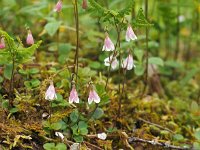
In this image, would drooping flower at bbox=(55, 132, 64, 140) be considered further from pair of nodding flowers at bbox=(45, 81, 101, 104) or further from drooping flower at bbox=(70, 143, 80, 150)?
pair of nodding flowers at bbox=(45, 81, 101, 104)

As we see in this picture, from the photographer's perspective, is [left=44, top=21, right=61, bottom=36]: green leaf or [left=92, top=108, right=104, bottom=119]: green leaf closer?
[left=92, top=108, right=104, bottom=119]: green leaf

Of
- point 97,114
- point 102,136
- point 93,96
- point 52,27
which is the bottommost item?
point 102,136

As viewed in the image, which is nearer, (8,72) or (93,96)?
(93,96)

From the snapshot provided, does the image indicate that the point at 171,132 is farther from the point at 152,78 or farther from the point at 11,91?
the point at 11,91

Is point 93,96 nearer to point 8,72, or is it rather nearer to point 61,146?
point 61,146

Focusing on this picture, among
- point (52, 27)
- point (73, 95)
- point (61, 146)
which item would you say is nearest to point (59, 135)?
point (61, 146)

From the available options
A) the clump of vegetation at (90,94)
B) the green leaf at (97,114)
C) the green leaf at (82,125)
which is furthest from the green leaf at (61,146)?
the green leaf at (97,114)

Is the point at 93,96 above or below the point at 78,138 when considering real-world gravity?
above

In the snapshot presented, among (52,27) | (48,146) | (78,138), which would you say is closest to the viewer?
(48,146)

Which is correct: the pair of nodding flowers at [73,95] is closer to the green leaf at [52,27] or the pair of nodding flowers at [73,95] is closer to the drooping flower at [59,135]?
the drooping flower at [59,135]

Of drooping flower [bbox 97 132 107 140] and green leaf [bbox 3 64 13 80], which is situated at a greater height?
green leaf [bbox 3 64 13 80]

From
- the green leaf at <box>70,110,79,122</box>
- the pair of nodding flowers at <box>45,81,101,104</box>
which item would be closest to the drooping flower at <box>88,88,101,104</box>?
the pair of nodding flowers at <box>45,81,101,104</box>

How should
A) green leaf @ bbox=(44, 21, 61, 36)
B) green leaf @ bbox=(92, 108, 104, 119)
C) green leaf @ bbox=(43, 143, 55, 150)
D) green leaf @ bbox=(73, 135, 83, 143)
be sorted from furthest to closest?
green leaf @ bbox=(44, 21, 61, 36) → green leaf @ bbox=(92, 108, 104, 119) → green leaf @ bbox=(73, 135, 83, 143) → green leaf @ bbox=(43, 143, 55, 150)
